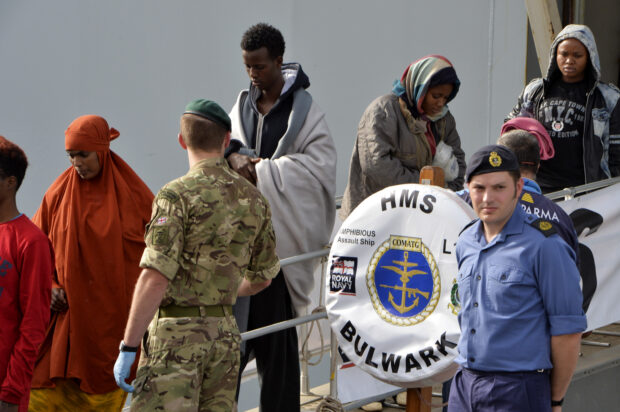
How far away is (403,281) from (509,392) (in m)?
0.88

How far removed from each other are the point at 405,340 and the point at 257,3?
6.13m

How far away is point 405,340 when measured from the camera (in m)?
3.47

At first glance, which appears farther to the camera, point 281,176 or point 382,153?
point 382,153

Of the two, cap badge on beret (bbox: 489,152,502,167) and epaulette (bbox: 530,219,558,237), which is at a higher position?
cap badge on beret (bbox: 489,152,502,167)

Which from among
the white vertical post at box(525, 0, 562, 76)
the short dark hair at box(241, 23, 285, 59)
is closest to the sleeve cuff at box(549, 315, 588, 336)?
the short dark hair at box(241, 23, 285, 59)

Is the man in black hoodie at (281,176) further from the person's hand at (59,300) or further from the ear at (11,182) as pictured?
the ear at (11,182)

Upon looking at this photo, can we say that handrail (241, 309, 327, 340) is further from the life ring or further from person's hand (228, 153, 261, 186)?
person's hand (228, 153, 261, 186)

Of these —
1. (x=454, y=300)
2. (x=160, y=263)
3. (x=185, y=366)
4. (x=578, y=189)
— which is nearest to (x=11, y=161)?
(x=160, y=263)

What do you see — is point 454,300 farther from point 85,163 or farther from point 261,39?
point 85,163

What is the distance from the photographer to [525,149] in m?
3.56

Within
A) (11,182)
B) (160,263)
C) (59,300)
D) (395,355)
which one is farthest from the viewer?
(59,300)

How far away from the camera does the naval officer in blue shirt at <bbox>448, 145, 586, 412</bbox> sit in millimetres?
2674

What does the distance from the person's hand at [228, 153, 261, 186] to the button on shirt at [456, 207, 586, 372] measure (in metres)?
1.28

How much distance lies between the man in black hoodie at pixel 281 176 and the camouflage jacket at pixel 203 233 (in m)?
0.90
